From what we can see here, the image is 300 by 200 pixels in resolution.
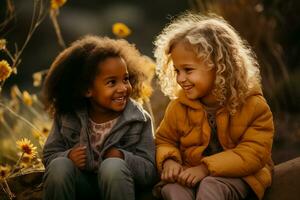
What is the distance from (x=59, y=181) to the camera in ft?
9.52

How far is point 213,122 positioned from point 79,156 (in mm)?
686

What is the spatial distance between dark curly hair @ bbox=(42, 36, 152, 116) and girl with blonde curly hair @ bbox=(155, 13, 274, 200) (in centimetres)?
25

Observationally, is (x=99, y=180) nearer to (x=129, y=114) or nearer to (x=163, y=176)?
(x=163, y=176)

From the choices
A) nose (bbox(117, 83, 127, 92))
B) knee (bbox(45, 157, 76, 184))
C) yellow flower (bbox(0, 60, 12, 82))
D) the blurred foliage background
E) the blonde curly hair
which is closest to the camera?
knee (bbox(45, 157, 76, 184))

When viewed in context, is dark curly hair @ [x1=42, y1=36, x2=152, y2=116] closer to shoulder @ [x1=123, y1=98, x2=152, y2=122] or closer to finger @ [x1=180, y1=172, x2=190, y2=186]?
shoulder @ [x1=123, y1=98, x2=152, y2=122]

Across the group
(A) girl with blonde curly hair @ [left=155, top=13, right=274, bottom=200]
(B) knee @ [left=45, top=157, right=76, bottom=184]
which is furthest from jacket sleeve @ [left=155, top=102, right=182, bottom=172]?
(B) knee @ [left=45, top=157, right=76, bottom=184]

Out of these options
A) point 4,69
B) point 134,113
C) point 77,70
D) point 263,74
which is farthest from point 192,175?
point 263,74

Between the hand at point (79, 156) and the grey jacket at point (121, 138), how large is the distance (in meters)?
0.05

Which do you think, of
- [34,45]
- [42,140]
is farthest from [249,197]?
[34,45]

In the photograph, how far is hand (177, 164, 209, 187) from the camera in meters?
2.92

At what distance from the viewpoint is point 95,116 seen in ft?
10.7

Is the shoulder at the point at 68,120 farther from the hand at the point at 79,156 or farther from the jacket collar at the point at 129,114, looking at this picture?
the hand at the point at 79,156

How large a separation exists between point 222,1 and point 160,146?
2.94 metres

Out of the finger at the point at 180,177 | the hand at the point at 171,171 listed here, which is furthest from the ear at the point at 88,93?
the finger at the point at 180,177
